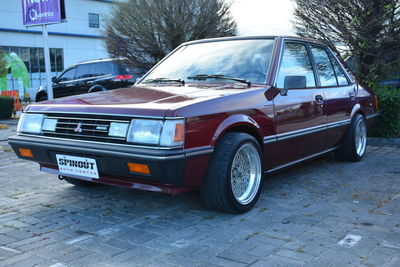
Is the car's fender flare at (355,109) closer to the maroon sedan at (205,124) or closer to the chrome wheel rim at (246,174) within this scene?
the maroon sedan at (205,124)

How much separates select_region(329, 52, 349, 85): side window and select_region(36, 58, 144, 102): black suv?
26.3 feet

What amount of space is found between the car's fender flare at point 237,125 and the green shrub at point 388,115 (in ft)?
14.0

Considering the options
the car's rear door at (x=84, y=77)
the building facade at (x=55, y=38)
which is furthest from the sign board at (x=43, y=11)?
the building facade at (x=55, y=38)

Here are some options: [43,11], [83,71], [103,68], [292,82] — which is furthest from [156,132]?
[83,71]

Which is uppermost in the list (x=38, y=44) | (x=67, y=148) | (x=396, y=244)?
(x=38, y=44)

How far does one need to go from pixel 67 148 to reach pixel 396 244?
256 cm

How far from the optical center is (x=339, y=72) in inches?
214

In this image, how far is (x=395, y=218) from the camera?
346 cm

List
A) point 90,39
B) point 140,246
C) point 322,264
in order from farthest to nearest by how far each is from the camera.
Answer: point 90,39 < point 140,246 < point 322,264

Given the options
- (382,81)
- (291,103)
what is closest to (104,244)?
(291,103)

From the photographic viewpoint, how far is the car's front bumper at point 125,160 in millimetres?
2955

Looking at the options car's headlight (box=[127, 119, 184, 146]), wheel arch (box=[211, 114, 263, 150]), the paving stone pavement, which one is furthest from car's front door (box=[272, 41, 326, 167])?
car's headlight (box=[127, 119, 184, 146])

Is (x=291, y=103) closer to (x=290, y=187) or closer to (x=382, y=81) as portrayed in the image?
(x=290, y=187)

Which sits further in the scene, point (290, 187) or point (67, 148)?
point (290, 187)
